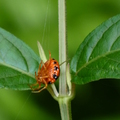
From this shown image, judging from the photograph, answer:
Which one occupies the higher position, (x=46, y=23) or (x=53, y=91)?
(x=46, y=23)

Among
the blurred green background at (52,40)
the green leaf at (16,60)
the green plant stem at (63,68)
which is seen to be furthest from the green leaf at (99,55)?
the blurred green background at (52,40)

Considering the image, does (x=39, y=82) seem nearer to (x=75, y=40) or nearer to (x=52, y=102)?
(x=52, y=102)

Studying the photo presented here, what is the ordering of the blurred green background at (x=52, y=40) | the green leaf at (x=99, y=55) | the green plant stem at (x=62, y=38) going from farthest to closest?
the blurred green background at (x=52, y=40)
the green plant stem at (x=62, y=38)
the green leaf at (x=99, y=55)

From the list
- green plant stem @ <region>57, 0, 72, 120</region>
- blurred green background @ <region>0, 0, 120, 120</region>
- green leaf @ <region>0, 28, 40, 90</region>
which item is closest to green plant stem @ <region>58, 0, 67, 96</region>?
green plant stem @ <region>57, 0, 72, 120</region>

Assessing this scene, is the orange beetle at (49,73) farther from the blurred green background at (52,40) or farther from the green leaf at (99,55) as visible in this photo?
the blurred green background at (52,40)

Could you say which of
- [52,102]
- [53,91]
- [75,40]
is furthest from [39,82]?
[75,40]

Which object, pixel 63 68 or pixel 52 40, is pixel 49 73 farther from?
pixel 52 40

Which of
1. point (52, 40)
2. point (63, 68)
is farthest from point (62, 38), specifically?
point (52, 40)
